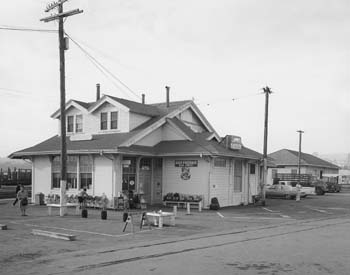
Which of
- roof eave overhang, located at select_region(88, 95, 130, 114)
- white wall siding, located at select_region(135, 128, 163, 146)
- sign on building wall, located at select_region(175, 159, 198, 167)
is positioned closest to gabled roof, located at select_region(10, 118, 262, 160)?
white wall siding, located at select_region(135, 128, 163, 146)

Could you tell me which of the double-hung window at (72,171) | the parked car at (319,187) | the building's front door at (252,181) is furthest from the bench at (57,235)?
the parked car at (319,187)

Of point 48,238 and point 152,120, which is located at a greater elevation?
point 152,120

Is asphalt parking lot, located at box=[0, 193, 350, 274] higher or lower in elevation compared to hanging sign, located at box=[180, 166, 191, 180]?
lower

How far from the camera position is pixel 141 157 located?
30.0 meters

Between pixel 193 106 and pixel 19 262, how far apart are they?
25.3m

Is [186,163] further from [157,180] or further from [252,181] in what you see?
[252,181]

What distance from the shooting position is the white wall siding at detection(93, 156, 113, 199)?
92.0ft

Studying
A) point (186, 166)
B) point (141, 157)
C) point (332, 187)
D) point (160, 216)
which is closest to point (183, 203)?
point (186, 166)

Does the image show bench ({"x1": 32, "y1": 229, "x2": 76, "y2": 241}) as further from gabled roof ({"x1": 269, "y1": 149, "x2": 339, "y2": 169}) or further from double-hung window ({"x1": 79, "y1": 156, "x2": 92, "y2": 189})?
gabled roof ({"x1": 269, "y1": 149, "x2": 339, "y2": 169})

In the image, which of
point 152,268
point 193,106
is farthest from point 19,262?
point 193,106

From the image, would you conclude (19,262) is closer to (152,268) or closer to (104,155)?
(152,268)

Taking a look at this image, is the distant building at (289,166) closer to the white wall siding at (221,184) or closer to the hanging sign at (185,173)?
the white wall siding at (221,184)

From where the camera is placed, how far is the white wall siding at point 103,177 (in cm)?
2805

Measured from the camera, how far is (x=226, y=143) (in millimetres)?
31984
